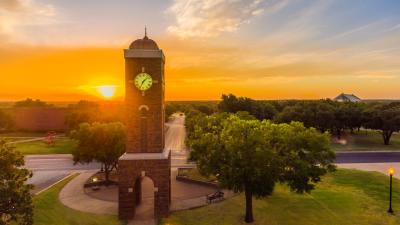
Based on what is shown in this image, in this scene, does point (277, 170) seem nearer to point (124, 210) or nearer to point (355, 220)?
point (355, 220)

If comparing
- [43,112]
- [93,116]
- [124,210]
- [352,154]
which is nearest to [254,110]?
[352,154]

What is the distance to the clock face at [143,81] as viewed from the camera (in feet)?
79.3

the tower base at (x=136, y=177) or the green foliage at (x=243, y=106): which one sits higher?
the green foliage at (x=243, y=106)

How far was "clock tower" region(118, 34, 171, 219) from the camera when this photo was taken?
24.2 meters

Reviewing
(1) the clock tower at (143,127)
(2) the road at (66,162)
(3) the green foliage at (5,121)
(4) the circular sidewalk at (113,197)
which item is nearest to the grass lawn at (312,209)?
(4) the circular sidewalk at (113,197)

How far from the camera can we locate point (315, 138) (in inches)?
997

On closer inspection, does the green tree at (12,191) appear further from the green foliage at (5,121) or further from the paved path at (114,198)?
the green foliage at (5,121)

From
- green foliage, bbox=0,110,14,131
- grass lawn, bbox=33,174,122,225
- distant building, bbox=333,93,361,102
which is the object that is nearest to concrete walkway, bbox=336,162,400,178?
grass lawn, bbox=33,174,122,225

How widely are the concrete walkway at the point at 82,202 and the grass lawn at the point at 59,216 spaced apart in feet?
2.34

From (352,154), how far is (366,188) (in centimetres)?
2296

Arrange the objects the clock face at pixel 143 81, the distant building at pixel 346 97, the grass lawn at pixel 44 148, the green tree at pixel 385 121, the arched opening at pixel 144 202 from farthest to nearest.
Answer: the distant building at pixel 346 97, the green tree at pixel 385 121, the grass lawn at pixel 44 148, the arched opening at pixel 144 202, the clock face at pixel 143 81

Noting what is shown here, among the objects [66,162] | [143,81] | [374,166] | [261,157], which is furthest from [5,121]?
[374,166]

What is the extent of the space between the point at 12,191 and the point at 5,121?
78.0 metres

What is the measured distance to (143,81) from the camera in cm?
2419
